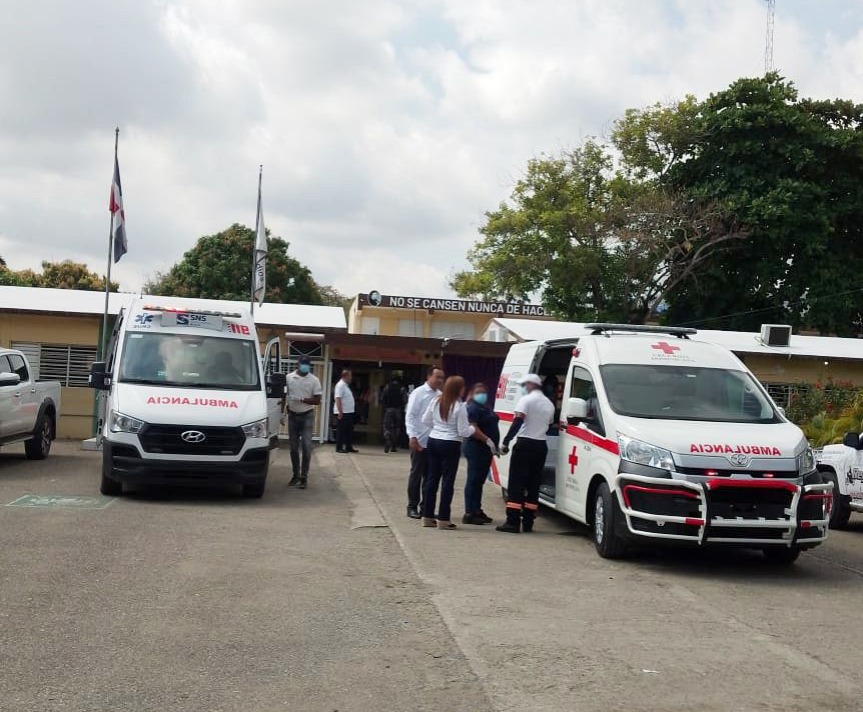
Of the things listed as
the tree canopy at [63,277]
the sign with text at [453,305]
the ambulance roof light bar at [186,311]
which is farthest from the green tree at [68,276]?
the ambulance roof light bar at [186,311]

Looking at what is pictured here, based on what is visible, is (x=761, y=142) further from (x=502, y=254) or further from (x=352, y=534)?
(x=352, y=534)

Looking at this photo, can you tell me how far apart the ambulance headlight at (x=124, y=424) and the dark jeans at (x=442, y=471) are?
3673mm

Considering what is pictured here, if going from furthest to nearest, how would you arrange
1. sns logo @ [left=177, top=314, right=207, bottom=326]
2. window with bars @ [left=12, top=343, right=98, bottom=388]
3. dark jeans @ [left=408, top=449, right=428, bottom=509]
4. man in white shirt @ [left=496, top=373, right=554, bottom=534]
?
window with bars @ [left=12, top=343, right=98, bottom=388] → sns logo @ [left=177, top=314, right=207, bottom=326] → dark jeans @ [left=408, top=449, right=428, bottom=509] → man in white shirt @ [left=496, top=373, right=554, bottom=534]

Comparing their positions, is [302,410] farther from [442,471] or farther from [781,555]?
[781,555]

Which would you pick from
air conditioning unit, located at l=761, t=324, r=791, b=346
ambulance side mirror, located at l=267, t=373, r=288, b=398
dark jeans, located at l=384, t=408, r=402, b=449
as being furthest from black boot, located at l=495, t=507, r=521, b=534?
air conditioning unit, located at l=761, t=324, r=791, b=346

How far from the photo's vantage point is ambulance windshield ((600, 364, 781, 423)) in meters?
10.3

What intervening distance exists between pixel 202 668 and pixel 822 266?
104 ft

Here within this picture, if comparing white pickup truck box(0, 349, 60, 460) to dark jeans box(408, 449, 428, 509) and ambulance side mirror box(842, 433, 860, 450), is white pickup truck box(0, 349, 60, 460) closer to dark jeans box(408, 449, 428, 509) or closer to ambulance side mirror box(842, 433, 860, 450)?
dark jeans box(408, 449, 428, 509)

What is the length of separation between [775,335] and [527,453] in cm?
1718

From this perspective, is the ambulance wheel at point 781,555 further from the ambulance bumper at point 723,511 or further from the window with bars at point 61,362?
the window with bars at point 61,362

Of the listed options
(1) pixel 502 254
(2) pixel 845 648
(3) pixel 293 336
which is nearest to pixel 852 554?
(2) pixel 845 648

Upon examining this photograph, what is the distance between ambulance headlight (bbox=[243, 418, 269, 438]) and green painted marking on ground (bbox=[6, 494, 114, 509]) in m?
1.83

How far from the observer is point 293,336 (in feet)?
84.7

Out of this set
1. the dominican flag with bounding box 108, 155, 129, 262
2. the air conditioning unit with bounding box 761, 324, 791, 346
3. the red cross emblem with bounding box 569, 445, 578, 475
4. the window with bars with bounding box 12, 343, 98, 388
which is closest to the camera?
the red cross emblem with bounding box 569, 445, 578, 475
